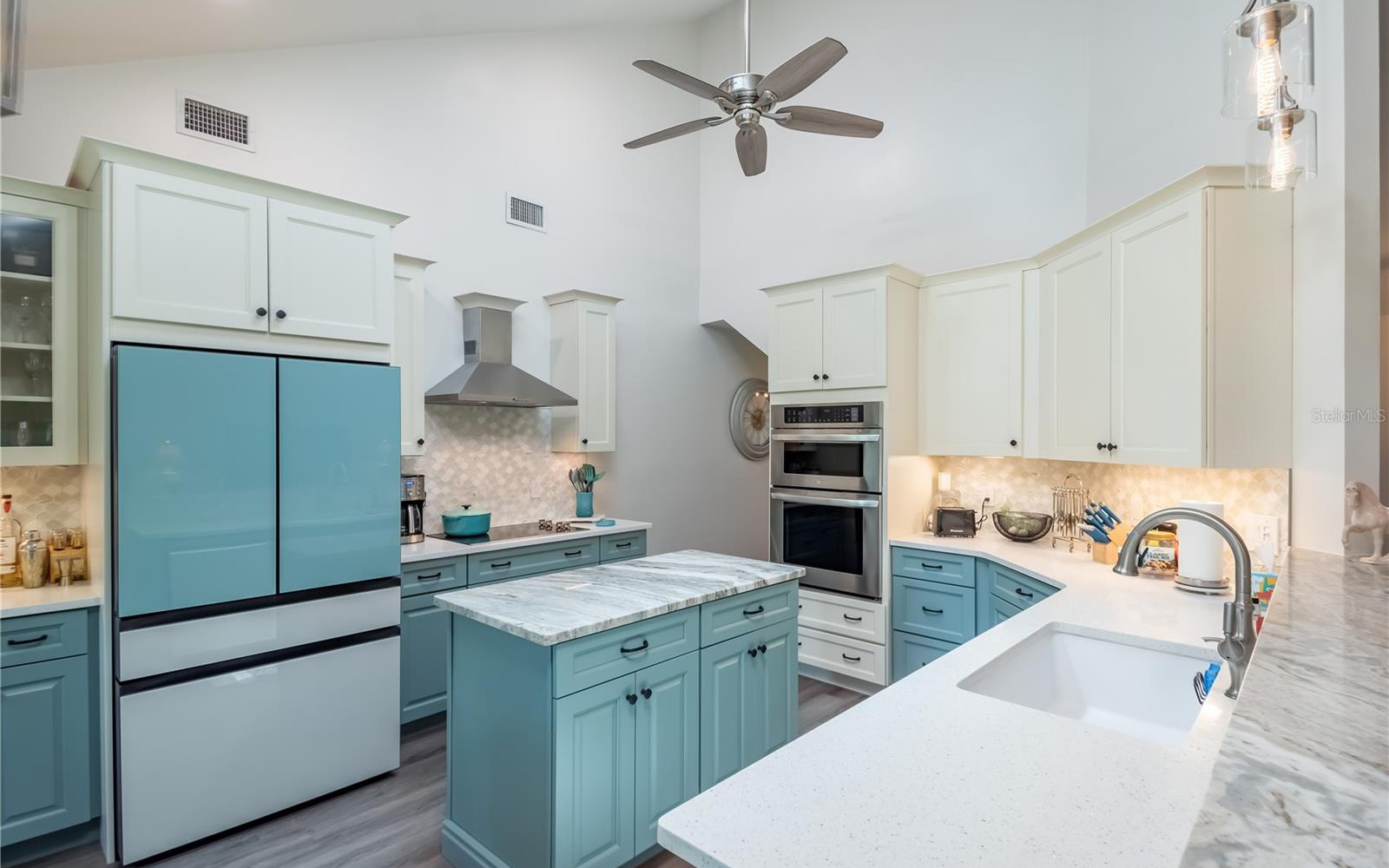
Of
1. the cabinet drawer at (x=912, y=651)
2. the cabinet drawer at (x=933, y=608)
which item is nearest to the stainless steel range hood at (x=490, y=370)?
the cabinet drawer at (x=933, y=608)

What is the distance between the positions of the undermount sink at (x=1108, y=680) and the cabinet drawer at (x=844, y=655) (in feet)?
6.25

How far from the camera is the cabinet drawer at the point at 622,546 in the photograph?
4141 mm

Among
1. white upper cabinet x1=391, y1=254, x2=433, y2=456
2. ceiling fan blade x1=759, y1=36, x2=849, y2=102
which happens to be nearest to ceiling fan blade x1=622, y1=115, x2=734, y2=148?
ceiling fan blade x1=759, y1=36, x2=849, y2=102

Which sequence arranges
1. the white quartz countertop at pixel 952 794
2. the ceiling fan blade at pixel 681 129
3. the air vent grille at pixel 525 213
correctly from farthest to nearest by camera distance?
1. the air vent grille at pixel 525 213
2. the ceiling fan blade at pixel 681 129
3. the white quartz countertop at pixel 952 794

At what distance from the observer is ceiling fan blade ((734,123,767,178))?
2654mm

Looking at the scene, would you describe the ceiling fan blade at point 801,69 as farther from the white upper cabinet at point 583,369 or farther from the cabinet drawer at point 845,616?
the cabinet drawer at point 845,616

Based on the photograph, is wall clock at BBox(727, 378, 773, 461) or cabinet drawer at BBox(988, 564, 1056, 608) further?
wall clock at BBox(727, 378, 773, 461)

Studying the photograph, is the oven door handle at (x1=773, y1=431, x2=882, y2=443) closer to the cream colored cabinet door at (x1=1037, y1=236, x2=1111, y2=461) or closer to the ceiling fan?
the cream colored cabinet door at (x1=1037, y1=236, x2=1111, y2=461)

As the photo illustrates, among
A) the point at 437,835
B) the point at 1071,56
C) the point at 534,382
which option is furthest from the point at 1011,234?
the point at 437,835

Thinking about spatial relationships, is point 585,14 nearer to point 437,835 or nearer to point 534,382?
point 534,382

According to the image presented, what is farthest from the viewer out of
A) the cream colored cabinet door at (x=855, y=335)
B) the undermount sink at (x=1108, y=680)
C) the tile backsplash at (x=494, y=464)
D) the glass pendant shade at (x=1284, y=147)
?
the tile backsplash at (x=494, y=464)

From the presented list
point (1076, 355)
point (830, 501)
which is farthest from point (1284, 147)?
point (830, 501)

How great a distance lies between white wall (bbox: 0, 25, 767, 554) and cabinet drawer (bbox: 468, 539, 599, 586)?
94cm

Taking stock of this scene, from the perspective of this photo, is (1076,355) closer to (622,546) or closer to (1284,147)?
(1284,147)
